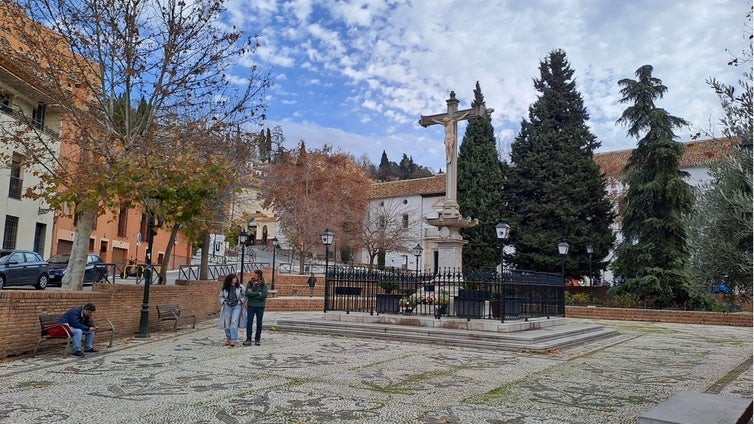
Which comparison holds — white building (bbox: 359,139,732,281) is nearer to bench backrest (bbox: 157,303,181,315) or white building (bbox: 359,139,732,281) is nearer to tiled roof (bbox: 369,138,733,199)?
tiled roof (bbox: 369,138,733,199)

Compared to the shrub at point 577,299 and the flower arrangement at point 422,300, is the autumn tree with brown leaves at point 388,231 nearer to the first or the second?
the shrub at point 577,299

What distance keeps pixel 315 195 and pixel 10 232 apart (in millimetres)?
22453

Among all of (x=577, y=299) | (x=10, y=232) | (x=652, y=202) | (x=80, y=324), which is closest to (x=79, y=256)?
(x=80, y=324)

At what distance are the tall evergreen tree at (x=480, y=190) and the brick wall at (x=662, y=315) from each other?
10.1 m

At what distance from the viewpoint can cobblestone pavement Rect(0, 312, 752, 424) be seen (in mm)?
6496

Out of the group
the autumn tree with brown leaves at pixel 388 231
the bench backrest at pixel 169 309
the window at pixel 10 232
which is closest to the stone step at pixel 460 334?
the bench backrest at pixel 169 309

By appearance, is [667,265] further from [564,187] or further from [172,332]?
[172,332]

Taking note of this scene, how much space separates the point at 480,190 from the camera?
38344 mm

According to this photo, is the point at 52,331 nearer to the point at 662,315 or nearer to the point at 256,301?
the point at 256,301

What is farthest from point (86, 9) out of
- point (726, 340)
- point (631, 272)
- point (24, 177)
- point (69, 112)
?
point (631, 272)

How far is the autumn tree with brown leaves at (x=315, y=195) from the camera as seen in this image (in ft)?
138

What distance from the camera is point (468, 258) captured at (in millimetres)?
36250

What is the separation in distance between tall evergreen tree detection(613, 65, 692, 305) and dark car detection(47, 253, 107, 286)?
23622 millimetres

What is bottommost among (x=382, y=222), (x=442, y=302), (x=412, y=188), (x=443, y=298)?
(x=442, y=302)
